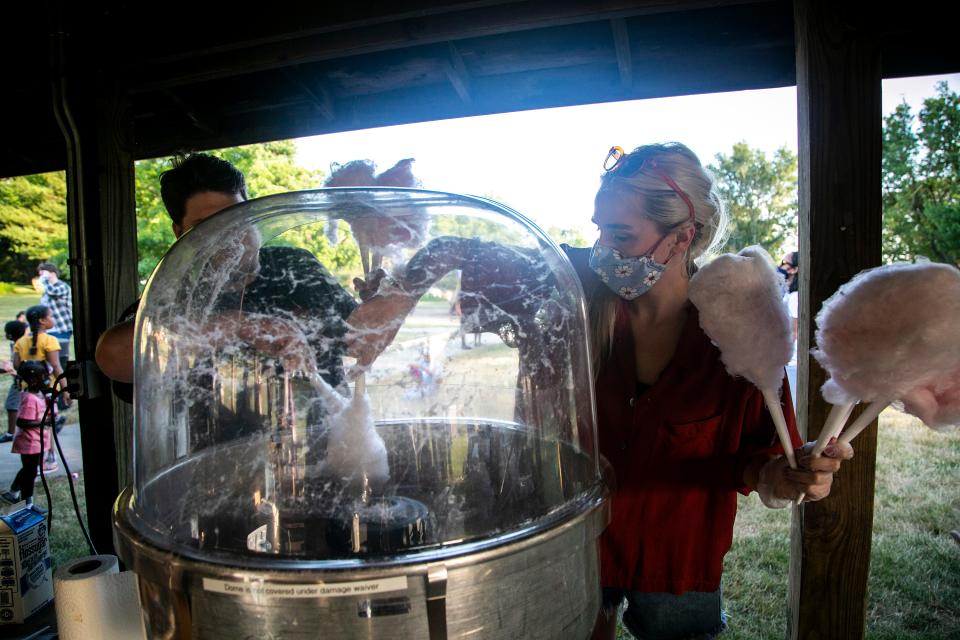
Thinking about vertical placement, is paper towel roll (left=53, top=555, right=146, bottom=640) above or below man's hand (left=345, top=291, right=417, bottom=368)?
below

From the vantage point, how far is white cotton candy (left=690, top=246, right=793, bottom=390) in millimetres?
1279

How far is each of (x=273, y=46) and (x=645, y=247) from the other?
1.76 meters

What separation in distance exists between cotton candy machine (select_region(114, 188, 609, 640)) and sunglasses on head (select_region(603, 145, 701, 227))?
48cm

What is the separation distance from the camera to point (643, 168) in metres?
1.67

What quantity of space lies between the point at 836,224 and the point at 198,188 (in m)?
2.07

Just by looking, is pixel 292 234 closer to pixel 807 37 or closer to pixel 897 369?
pixel 897 369

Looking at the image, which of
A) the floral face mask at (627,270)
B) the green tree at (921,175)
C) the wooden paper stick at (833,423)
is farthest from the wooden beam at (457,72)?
the green tree at (921,175)

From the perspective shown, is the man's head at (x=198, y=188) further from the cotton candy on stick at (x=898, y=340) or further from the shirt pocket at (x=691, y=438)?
the cotton candy on stick at (x=898, y=340)

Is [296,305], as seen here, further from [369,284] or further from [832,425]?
[832,425]

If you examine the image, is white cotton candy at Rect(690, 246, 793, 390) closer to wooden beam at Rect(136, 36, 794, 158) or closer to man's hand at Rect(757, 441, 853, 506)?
man's hand at Rect(757, 441, 853, 506)

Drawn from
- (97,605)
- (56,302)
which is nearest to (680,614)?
(97,605)

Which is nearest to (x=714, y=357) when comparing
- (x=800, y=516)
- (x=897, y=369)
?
(x=897, y=369)

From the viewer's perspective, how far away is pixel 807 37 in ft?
5.55

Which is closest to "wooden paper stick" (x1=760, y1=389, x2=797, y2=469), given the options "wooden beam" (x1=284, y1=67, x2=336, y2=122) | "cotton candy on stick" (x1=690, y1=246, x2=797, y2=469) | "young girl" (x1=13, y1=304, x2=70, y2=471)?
"cotton candy on stick" (x1=690, y1=246, x2=797, y2=469)
